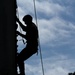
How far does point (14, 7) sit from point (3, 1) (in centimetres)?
29

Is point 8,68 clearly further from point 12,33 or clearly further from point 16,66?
point 12,33

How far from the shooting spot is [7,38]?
7609 millimetres

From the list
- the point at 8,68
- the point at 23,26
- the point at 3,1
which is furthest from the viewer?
the point at 23,26

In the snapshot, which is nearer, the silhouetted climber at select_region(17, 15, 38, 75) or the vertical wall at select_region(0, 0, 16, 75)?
the vertical wall at select_region(0, 0, 16, 75)

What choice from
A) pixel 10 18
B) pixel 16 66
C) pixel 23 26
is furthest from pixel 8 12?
pixel 16 66

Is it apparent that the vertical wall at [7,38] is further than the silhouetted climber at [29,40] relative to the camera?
No

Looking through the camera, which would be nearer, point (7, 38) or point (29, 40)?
point (7, 38)

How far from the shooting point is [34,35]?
8.29m

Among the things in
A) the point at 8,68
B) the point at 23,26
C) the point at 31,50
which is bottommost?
the point at 8,68

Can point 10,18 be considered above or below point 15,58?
above

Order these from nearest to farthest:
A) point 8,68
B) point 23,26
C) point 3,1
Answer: point 8,68
point 3,1
point 23,26

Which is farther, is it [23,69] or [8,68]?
[23,69]

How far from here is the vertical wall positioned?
736cm

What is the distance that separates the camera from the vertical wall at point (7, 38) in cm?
736
